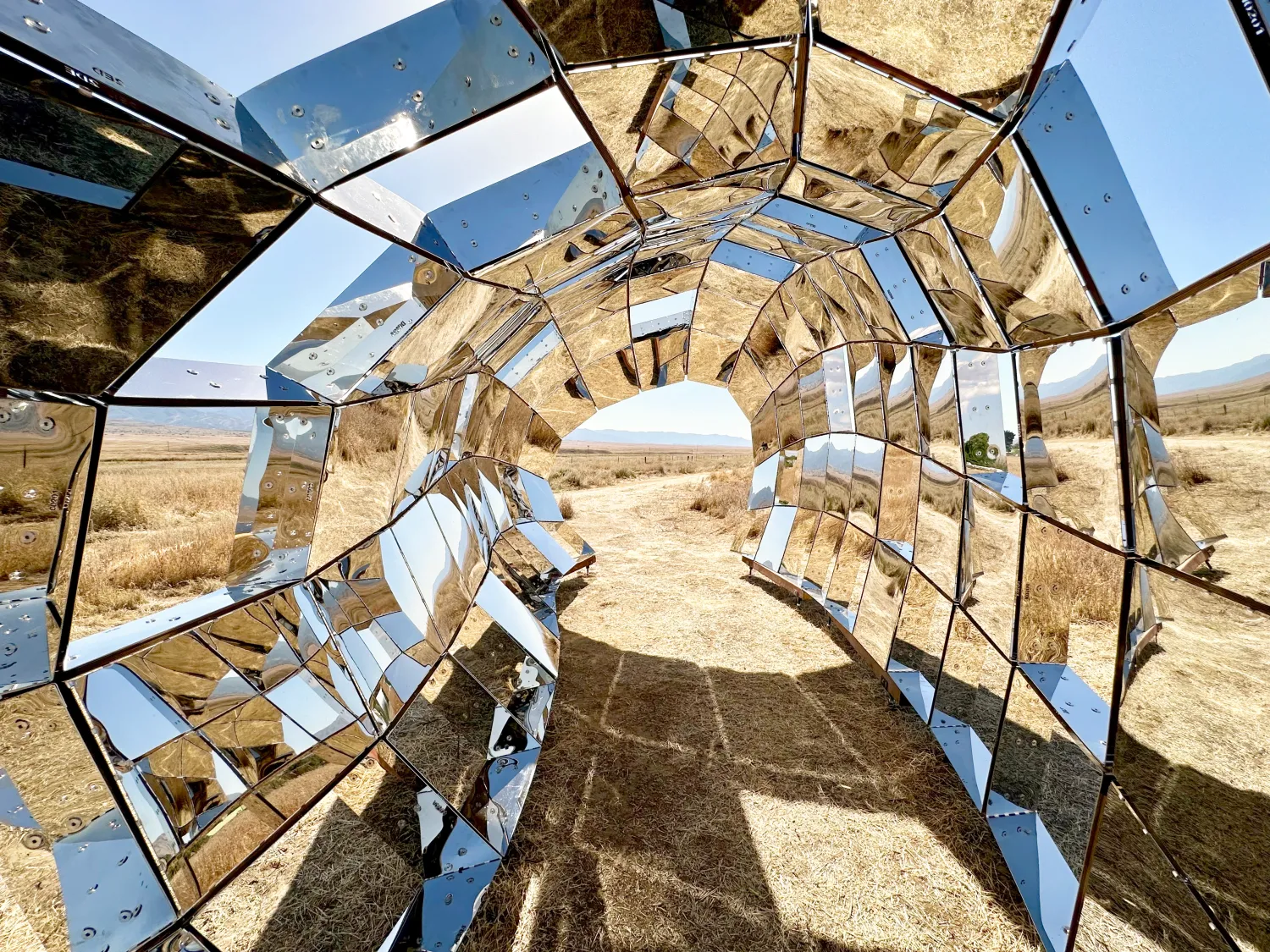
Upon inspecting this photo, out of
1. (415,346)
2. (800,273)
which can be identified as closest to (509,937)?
(415,346)

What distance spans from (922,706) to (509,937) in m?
2.53

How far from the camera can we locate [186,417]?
1.35 meters

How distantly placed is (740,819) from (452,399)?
2453 millimetres

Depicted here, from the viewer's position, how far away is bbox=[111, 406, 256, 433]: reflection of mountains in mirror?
3.99 feet

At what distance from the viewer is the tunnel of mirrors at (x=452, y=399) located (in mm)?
1112

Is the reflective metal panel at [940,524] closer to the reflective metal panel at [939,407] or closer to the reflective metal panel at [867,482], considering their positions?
the reflective metal panel at [939,407]

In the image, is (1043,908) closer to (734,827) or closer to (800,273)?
(734,827)

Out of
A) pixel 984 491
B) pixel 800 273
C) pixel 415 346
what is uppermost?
pixel 800 273

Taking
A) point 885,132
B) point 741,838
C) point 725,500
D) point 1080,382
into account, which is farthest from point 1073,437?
point 725,500

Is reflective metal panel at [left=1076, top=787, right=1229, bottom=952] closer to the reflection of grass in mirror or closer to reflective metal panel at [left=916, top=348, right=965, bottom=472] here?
reflective metal panel at [left=916, top=348, right=965, bottom=472]

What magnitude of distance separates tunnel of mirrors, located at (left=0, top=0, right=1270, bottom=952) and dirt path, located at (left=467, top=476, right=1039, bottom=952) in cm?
22

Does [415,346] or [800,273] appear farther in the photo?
[800,273]

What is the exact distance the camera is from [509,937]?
2.17 meters

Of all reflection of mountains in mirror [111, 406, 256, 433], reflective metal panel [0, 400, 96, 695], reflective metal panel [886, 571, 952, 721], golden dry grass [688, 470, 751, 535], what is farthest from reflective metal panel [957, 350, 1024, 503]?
golden dry grass [688, 470, 751, 535]
